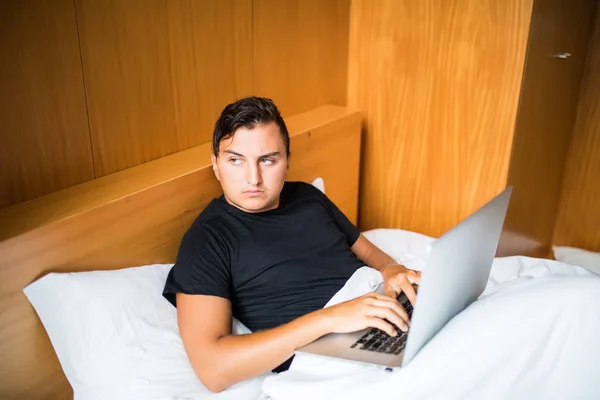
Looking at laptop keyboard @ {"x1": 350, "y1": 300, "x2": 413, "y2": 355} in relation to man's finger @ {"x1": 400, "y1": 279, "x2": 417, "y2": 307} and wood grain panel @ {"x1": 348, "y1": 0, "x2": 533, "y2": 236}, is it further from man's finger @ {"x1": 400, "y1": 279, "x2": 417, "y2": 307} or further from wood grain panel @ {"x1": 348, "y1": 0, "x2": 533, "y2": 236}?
wood grain panel @ {"x1": 348, "y1": 0, "x2": 533, "y2": 236}

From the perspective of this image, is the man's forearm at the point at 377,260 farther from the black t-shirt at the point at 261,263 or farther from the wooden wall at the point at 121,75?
the wooden wall at the point at 121,75

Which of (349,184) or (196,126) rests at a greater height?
(196,126)

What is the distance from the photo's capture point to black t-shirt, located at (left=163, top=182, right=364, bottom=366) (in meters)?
1.25

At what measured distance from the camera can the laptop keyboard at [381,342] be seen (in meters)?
1.10

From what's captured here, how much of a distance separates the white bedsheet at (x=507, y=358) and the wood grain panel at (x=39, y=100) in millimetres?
715

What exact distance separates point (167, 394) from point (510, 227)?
1511 millimetres

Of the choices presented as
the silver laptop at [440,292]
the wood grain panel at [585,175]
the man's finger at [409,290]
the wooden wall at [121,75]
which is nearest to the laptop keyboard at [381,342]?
the silver laptop at [440,292]

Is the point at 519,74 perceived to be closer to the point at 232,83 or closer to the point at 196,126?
the point at 232,83

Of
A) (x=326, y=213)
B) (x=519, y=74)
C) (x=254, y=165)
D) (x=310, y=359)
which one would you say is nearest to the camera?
(x=310, y=359)

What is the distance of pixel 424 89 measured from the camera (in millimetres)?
2143

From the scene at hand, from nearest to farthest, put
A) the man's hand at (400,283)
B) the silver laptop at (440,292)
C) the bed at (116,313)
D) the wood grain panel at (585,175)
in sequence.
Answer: the silver laptop at (440,292) → the bed at (116,313) → the man's hand at (400,283) → the wood grain panel at (585,175)

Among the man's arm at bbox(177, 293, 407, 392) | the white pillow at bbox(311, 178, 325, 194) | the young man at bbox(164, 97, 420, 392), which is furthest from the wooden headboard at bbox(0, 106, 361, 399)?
the white pillow at bbox(311, 178, 325, 194)

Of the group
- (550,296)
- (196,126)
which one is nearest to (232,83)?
(196,126)

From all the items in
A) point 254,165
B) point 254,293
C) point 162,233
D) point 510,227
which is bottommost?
point 510,227
